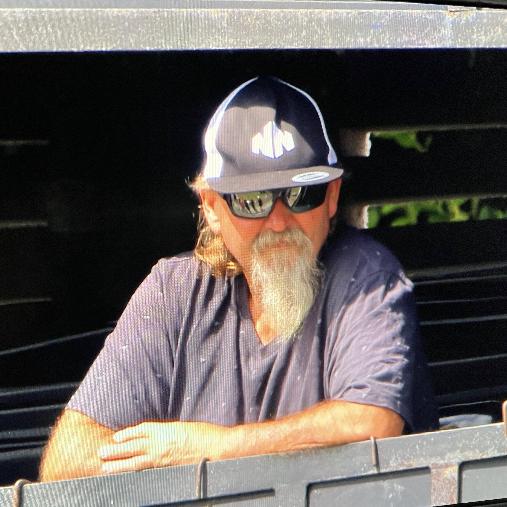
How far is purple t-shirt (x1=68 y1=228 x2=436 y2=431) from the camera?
2121 mm

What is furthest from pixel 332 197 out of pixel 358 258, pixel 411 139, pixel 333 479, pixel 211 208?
pixel 411 139

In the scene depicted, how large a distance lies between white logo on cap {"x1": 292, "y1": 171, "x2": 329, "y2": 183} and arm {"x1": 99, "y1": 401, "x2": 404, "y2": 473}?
466 millimetres

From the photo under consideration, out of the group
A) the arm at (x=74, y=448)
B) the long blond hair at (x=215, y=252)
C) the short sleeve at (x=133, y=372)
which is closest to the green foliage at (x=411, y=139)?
the long blond hair at (x=215, y=252)

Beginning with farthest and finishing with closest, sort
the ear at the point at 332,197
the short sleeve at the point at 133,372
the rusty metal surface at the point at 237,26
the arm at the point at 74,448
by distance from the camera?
the ear at the point at 332,197, the short sleeve at the point at 133,372, the arm at the point at 74,448, the rusty metal surface at the point at 237,26

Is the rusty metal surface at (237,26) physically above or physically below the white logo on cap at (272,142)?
above

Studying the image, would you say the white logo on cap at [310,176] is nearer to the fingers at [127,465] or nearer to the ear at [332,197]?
the ear at [332,197]

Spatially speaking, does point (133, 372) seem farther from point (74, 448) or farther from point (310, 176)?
point (310, 176)

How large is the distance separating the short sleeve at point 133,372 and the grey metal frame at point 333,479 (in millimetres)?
326

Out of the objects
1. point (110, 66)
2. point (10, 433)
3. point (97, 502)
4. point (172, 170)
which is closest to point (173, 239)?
point (172, 170)

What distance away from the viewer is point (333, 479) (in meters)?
1.90

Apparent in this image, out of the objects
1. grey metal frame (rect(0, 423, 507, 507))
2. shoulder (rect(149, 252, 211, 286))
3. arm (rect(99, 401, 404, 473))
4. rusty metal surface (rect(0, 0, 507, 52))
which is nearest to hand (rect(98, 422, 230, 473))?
arm (rect(99, 401, 404, 473))

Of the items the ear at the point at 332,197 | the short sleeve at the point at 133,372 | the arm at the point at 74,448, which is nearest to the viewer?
the arm at the point at 74,448

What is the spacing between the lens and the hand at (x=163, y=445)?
1956 mm

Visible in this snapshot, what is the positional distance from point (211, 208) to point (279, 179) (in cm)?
29
